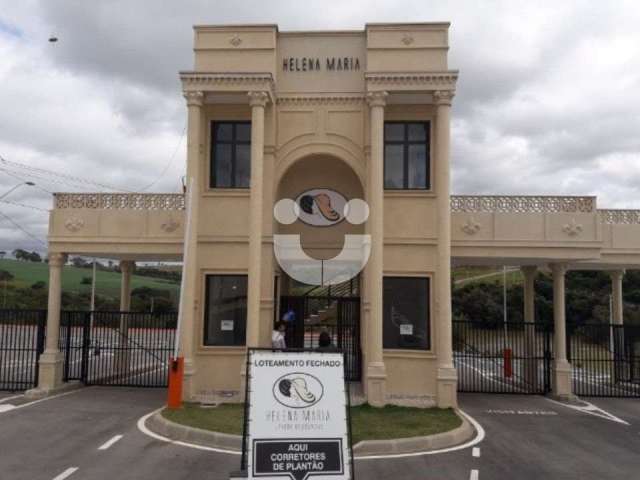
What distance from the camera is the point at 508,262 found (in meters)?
18.3

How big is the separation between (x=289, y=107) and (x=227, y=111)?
1794 mm

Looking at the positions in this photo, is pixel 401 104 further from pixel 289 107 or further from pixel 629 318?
pixel 629 318

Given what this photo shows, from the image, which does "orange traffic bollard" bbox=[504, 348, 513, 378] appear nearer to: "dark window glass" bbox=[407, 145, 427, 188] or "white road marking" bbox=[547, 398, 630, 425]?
"white road marking" bbox=[547, 398, 630, 425]

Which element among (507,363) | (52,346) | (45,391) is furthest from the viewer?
(507,363)

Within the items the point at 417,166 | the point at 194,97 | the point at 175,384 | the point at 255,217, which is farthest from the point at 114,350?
the point at 417,166

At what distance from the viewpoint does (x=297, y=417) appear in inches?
291

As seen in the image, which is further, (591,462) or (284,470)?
(591,462)

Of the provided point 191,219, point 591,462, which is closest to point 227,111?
point 191,219

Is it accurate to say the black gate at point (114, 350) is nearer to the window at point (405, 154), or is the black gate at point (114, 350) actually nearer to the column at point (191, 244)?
the column at point (191, 244)

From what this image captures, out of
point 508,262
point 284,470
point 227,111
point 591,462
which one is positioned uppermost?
point 227,111

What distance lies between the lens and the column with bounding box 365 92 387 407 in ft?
47.7

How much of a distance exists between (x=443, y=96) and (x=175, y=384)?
31.9ft

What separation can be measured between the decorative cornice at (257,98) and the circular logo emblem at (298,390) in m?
9.48

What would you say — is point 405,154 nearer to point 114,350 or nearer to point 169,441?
point 169,441
